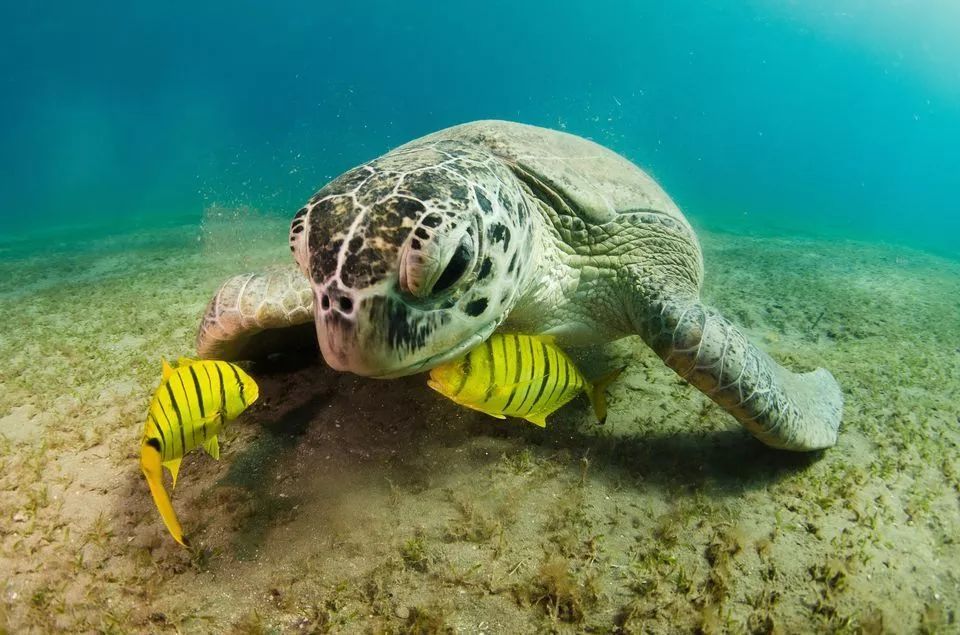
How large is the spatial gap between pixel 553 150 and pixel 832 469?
253cm

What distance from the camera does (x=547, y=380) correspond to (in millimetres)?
1982

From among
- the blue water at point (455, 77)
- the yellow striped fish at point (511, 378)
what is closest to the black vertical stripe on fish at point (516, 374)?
the yellow striped fish at point (511, 378)

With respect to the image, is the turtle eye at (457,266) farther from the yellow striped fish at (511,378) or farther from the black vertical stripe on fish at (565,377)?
the black vertical stripe on fish at (565,377)

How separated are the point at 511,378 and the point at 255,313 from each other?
1.68m

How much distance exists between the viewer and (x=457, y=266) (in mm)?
1737

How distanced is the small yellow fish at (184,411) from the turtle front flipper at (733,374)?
2.03 metres

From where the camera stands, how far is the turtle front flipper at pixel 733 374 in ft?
7.25

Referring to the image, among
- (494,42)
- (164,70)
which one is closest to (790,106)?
(494,42)

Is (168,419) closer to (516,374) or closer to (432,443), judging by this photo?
(432,443)

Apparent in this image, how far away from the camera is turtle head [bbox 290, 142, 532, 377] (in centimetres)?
158

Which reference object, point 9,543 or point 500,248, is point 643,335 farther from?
point 9,543

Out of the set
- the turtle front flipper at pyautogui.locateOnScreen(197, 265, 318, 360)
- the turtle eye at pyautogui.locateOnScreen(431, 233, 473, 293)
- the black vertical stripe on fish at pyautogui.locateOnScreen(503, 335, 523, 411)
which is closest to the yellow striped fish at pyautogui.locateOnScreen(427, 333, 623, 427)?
the black vertical stripe on fish at pyautogui.locateOnScreen(503, 335, 523, 411)

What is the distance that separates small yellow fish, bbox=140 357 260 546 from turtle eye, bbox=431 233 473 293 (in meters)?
0.96

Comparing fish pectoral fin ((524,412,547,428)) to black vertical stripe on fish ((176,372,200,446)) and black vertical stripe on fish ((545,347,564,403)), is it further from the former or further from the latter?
A: black vertical stripe on fish ((176,372,200,446))
